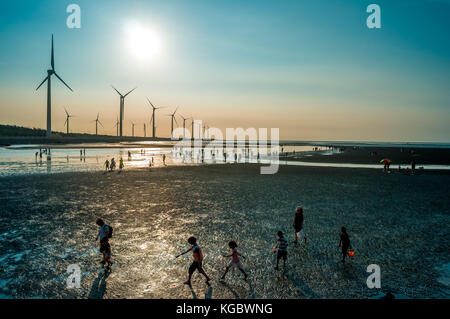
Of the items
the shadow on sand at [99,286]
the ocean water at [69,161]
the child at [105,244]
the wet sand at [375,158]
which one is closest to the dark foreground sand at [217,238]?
the shadow on sand at [99,286]

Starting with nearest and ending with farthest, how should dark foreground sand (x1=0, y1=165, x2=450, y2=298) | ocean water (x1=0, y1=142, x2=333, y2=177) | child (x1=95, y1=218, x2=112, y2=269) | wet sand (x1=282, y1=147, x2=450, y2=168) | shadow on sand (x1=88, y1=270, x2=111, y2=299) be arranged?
shadow on sand (x1=88, y1=270, x2=111, y2=299)
dark foreground sand (x1=0, y1=165, x2=450, y2=298)
child (x1=95, y1=218, x2=112, y2=269)
ocean water (x1=0, y1=142, x2=333, y2=177)
wet sand (x1=282, y1=147, x2=450, y2=168)

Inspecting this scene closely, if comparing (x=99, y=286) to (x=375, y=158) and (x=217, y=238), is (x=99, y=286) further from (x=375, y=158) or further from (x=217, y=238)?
(x=375, y=158)

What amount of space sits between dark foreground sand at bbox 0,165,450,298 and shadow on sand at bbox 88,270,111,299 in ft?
0.10

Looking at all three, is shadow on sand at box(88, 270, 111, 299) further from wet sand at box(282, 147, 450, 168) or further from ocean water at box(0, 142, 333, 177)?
wet sand at box(282, 147, 450, 168)

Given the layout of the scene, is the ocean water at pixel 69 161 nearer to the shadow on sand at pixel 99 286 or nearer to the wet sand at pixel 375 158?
the wet sand at pixel 375 158

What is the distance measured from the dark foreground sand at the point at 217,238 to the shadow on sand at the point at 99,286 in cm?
3

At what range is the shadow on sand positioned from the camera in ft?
29.3

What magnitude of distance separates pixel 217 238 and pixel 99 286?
5951 mm

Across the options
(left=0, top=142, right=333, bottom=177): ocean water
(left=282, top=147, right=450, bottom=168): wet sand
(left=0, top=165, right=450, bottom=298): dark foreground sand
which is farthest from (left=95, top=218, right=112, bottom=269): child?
(left=282, top=147, right=450, bottom=168): wet sand

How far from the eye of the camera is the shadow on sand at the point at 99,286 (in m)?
8.92

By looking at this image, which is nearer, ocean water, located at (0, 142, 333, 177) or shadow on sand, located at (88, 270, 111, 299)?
shadow on sand, located at (88, 270, 111, 299)

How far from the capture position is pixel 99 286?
9.45 meters
